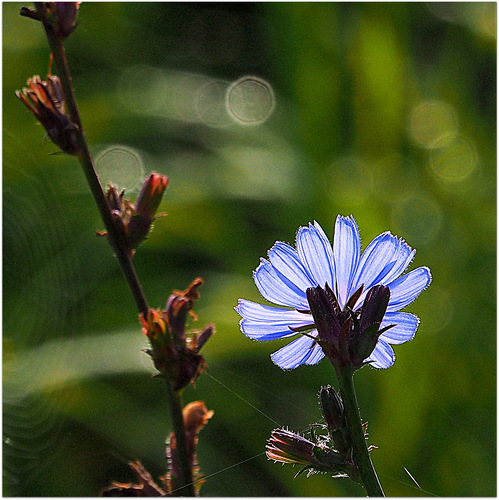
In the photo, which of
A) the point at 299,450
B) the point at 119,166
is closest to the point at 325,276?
the point at 299,450

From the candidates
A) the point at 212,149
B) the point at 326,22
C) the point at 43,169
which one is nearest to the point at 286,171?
the point at 212,149

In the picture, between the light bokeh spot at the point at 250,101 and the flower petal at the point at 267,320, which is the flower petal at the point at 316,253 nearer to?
the flower petal at the point at 267,320

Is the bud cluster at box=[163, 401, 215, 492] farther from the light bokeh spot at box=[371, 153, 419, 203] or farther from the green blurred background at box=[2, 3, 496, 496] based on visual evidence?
the light bokeh spot at box=[371, 153, 419, 203]

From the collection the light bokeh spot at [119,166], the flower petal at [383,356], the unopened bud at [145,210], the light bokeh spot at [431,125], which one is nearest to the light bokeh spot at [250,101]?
the light bokeh spot at [119,166]

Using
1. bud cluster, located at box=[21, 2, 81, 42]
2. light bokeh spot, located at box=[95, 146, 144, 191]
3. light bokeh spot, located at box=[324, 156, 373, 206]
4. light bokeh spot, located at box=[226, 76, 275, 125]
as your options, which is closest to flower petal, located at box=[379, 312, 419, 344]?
bud cluster, located at box=[21, 2, 81, 42]

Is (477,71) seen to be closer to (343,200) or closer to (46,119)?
(343,200)

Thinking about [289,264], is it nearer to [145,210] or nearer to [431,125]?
[145,210]

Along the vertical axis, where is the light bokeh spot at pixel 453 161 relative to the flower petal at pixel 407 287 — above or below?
above
